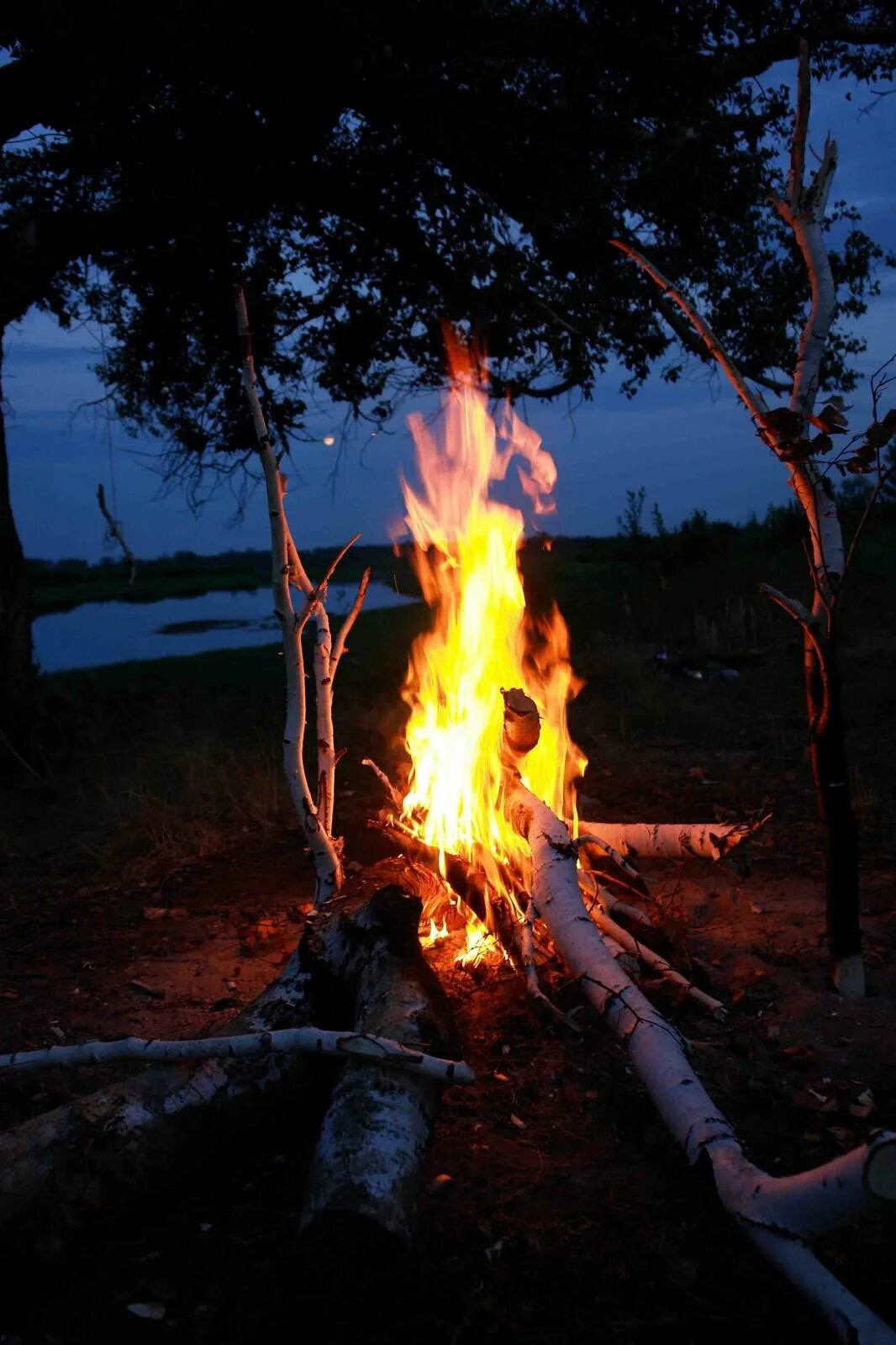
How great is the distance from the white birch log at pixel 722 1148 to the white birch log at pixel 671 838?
0.75m

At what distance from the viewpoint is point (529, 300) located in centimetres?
791

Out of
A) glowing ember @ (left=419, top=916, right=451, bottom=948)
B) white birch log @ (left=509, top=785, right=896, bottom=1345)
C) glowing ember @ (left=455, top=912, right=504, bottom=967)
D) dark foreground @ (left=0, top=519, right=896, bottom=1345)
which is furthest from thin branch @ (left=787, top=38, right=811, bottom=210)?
glowing ember @ (left=419, top=916, right=451, bottom=948)

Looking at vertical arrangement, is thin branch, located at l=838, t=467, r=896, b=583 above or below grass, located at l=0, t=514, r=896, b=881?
above

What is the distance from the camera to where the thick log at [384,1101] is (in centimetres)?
258

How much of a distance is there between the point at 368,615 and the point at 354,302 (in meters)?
12.3

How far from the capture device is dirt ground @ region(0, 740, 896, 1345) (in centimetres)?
249

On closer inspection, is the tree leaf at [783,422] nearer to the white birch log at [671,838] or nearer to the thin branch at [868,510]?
the thin branch at [868,510]

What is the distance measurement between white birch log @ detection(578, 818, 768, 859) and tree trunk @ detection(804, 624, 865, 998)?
1.94 feet

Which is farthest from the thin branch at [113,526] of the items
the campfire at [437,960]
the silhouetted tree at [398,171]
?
the campfire at [437,960]

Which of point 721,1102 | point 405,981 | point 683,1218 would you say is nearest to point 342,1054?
point 405,981

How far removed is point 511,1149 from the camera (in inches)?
127

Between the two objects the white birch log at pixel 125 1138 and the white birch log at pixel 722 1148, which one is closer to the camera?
the white birch log at pixel 722 1148

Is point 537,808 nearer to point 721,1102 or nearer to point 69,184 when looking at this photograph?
point 721,1102

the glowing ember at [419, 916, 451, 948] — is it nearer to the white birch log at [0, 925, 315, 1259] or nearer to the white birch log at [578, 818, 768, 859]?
the white birch log at [578, 818, 768, 859]
